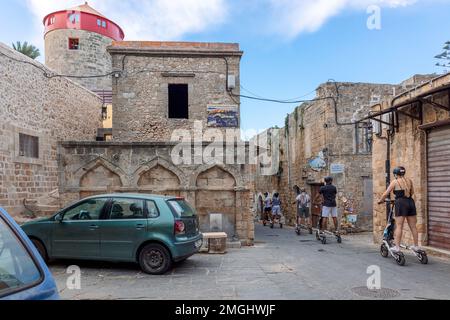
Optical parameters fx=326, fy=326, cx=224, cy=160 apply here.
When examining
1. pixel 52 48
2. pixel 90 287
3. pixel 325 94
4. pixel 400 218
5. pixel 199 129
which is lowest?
pixel 90 287

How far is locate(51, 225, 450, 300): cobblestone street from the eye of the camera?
4.99 m

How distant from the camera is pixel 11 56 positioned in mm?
11125

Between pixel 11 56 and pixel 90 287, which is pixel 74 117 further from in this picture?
pixel 90 287

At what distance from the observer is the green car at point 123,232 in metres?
6.41

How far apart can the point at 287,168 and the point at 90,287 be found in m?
17.5

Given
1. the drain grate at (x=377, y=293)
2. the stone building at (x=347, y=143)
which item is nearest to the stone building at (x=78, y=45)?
the stone building at (x=347, y=143)

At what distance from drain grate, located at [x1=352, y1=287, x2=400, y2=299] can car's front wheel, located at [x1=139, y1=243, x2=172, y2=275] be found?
3410 millimetres

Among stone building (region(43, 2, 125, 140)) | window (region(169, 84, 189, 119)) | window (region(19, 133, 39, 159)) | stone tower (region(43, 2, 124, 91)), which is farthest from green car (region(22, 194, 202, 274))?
stone tower (region(43, 2, 124, 91))

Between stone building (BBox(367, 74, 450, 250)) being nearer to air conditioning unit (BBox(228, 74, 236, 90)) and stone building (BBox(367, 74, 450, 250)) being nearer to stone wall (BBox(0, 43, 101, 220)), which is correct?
air conditioning unit (BBox(228, 74, 236, 90))

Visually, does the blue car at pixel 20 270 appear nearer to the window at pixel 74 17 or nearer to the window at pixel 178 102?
the window at pixel 178 102

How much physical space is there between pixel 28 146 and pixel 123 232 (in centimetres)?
792

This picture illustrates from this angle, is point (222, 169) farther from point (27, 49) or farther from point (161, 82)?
point (27, 49)
